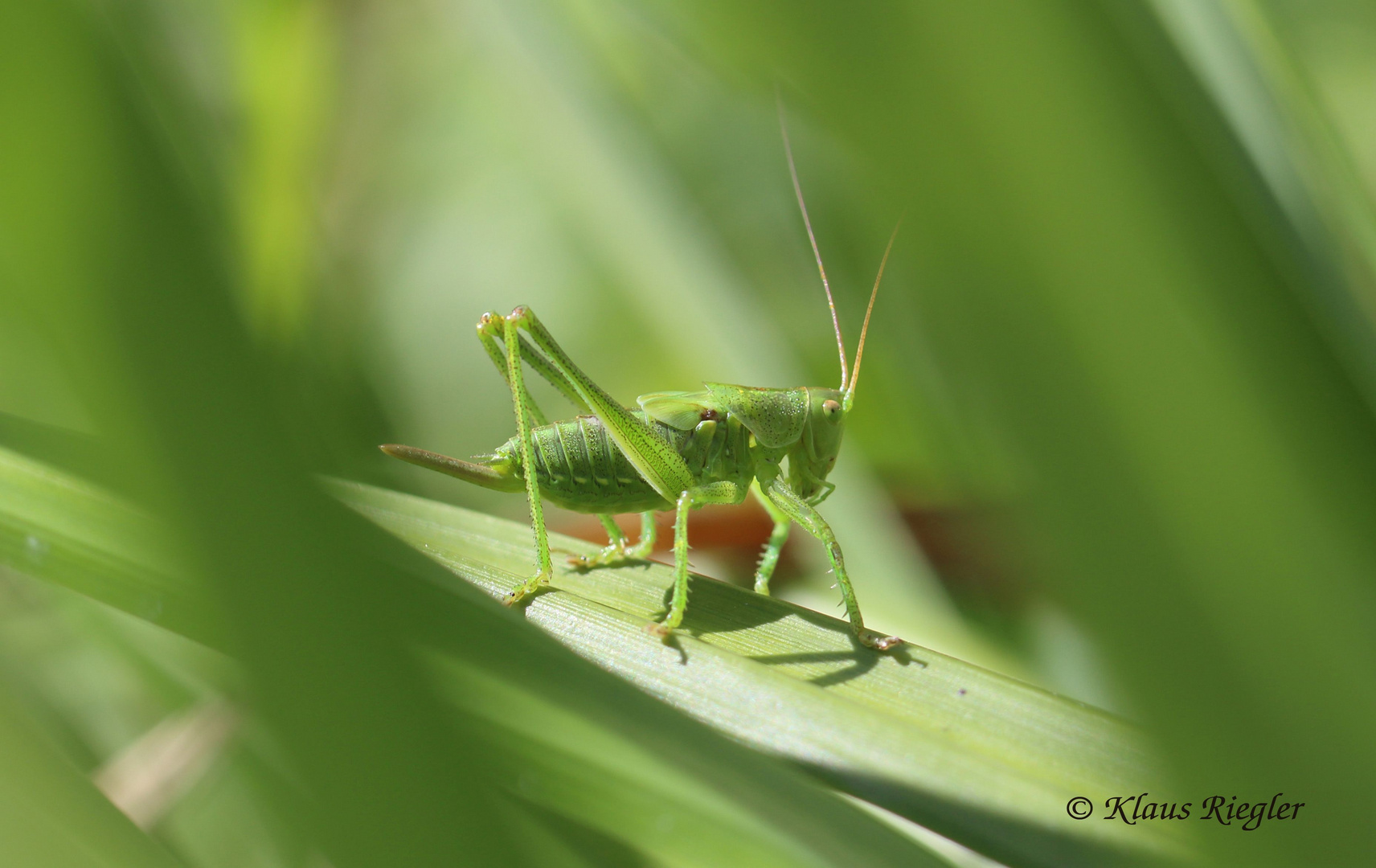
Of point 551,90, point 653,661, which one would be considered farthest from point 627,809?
point 551,90

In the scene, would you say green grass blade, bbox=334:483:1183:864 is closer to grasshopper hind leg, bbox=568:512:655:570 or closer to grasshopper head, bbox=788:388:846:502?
grasshopper hind leg, bbox=568:512:655:570

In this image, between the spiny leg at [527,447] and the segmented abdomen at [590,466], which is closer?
the spiny leg at [527,447]

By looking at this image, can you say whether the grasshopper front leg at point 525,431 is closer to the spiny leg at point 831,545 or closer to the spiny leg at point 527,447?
the spiny leg at point 527,447

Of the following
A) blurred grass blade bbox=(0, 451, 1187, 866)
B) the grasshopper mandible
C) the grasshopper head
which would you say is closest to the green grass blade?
blurred grass blade bbox=(0, 451, 1187, 866)

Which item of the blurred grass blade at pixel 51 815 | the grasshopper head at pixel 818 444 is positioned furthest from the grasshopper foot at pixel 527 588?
the grasshopper head at pixel 818 444

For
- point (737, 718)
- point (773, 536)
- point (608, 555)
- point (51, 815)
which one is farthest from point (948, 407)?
point (773, 536)

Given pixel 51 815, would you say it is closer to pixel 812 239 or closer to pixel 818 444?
pixel 812 239

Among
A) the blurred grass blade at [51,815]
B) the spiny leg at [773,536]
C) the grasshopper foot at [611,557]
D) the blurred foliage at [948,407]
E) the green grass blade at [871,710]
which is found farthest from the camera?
the spiny leg at [773,536]

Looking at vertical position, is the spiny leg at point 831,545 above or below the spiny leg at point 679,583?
below

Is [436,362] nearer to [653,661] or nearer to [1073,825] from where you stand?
[653,661]
